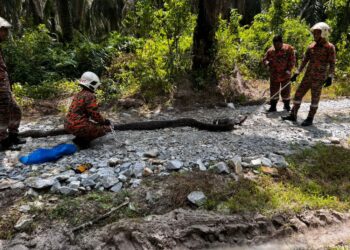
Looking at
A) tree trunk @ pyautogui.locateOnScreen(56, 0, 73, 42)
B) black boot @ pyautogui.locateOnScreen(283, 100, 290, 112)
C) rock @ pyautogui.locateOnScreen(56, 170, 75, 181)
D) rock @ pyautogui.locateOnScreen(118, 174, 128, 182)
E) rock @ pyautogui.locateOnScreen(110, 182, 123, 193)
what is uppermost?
tree trunk @ pyautogui.locateOnScreen(56, 0, 73, 42)

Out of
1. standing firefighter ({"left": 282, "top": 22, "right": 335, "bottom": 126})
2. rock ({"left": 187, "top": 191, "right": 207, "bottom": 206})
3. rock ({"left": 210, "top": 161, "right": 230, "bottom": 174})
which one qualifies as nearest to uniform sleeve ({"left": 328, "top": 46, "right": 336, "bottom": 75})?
standing firefighter ({"left": 282, "top": 22, "right": 335, "bottom": 126})

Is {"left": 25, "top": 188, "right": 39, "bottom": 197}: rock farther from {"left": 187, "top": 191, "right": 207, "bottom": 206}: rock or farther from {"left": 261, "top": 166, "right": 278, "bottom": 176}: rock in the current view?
{"left": 261, "top": 166, "right": 278, "bottom": 176}: rock

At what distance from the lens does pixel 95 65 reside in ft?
36.8

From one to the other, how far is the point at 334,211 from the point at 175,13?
247 inches

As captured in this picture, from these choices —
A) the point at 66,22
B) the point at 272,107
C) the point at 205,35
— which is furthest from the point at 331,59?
the point at 66,22

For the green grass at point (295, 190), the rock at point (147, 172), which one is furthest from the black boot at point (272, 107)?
the rock at point (147, 172)

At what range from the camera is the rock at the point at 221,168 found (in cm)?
534

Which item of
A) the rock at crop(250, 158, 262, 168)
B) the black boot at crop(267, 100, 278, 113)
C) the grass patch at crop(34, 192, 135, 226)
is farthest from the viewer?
the black boot at crop(267, 100, 278, 113)

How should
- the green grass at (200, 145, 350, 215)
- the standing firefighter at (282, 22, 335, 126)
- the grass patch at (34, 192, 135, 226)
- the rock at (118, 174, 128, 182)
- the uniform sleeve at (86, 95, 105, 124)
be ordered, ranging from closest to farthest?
the grass patch at (34, 192, 135, 226) → the green grass at (200, 145, 350, 215) → the rock at (118, 174, 128, 182) → the uniform sleeve at (86, 95, 105, 124) → the standing firefighter at (282, 22, 335, 126)

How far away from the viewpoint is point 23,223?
4207 millimetres

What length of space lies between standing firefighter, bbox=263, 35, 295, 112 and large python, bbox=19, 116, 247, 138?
1.55m

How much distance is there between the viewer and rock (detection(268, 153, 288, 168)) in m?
5.68

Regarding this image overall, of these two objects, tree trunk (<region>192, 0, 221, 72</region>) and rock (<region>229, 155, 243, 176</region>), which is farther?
tree trunk (<region>192, 0, 221, 72</region>)

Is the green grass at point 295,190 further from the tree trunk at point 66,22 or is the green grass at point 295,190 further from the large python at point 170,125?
the tree trunk at point 66,22
